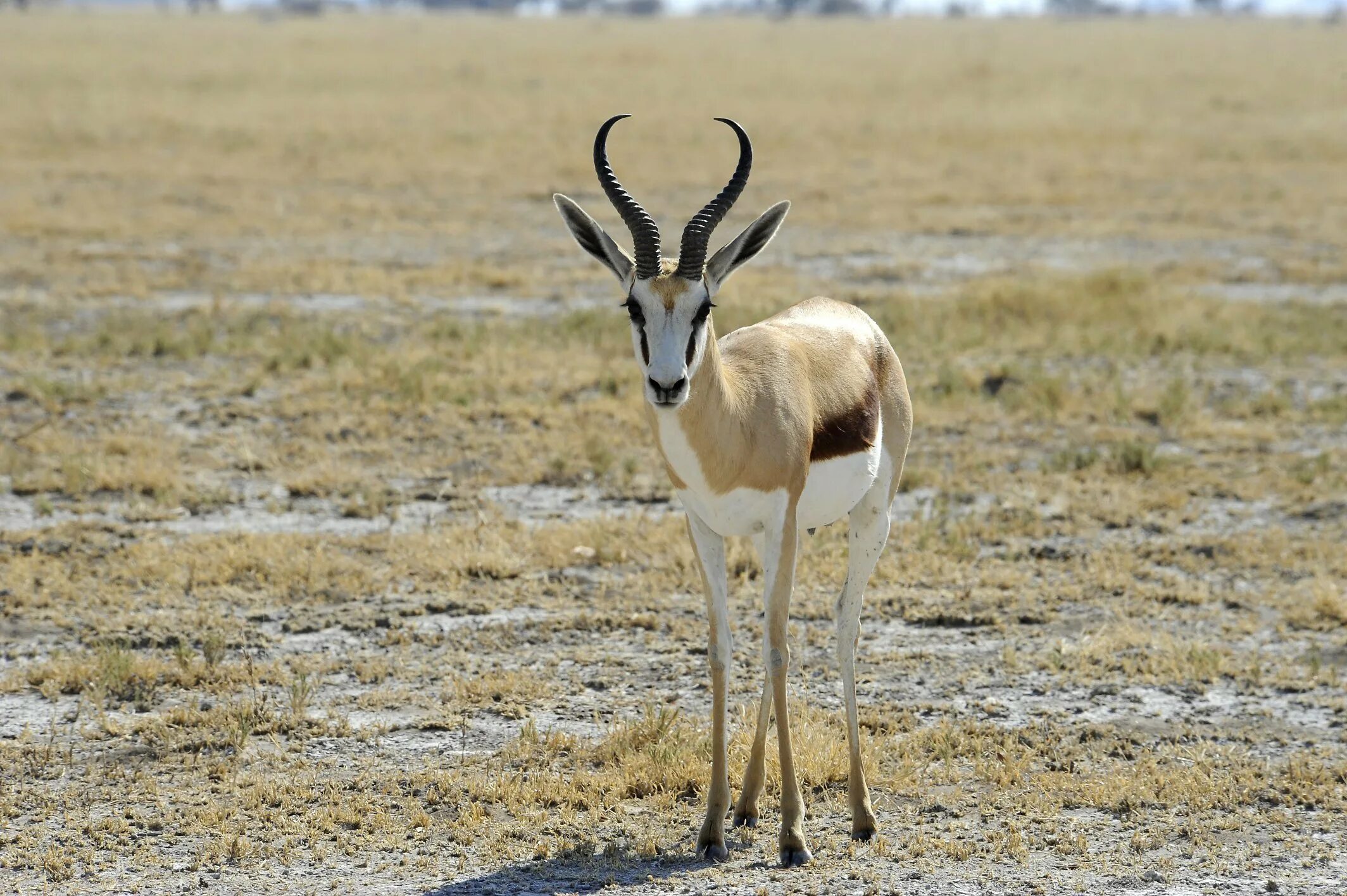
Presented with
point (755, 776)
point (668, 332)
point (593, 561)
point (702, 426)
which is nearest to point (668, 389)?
point (668, 332)

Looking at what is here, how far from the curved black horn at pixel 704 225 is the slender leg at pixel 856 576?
140 centimetres

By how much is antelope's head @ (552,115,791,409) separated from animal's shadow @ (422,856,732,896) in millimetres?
1710

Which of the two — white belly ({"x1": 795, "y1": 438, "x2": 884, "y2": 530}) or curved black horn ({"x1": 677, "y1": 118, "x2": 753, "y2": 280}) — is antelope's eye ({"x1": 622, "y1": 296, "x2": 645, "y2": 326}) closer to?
curved black horn ({"x1": 677, "y1": 118, "x2": 753, "y2": 280})

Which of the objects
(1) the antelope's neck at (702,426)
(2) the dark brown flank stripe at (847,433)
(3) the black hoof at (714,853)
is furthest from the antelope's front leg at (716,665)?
(2) the dark brown flank stripe at (847,433)

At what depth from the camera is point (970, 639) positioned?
7.84 m

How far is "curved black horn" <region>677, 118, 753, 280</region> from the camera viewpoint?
17.3 ft

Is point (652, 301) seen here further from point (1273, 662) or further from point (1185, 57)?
point (1185, 57)

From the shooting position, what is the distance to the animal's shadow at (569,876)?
210 inches

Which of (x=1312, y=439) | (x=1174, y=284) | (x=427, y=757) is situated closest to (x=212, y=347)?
(x=427, y=757)

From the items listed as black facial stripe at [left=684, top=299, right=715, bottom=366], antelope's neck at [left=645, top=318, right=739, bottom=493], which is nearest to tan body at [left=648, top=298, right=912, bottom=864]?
antelope's neck at [left=645, top=318, right=739, bottom=493]

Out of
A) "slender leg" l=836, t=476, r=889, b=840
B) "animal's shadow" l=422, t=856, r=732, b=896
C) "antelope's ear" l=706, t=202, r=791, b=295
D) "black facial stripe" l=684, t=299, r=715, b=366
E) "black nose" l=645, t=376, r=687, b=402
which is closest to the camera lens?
"black nose" l=645, t=376, r=687, b=402

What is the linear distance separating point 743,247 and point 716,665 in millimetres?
1553

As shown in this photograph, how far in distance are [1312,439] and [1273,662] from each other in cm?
456

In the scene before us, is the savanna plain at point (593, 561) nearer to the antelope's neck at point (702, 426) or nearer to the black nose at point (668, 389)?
the antelope's neck at point (702, 426)
